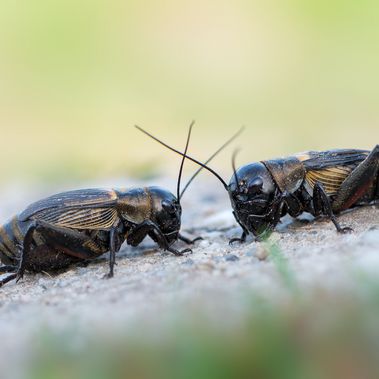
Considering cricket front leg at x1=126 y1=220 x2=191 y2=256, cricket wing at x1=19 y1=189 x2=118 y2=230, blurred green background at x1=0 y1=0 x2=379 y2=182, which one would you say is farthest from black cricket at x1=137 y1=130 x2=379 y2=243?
blurred green background at x1=0 y1=0 x2=379 y2=182

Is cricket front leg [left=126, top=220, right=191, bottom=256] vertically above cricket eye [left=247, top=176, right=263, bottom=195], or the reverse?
cricket eye [left=247, top=176, right=263, bottom=195]

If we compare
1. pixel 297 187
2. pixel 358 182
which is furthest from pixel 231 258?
pixel 358 182

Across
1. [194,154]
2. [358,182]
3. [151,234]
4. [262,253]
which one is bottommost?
[194,154]

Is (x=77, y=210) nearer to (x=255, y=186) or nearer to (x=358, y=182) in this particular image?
(x=255, y=186)

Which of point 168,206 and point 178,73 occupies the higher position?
point 168,206

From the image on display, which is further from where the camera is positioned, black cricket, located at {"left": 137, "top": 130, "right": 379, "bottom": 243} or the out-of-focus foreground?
black cricket, located at {"left": 137, "top": 130, "right": 379, "bottom": 243}

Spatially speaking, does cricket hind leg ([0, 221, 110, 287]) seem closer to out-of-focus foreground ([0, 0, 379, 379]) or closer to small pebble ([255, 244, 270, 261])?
out-of-focus foreground ([0, 0, 379, 379])

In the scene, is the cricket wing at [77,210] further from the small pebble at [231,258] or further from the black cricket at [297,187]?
the small pebble at [231,258]

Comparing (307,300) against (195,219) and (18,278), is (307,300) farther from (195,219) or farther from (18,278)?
(195,219)
